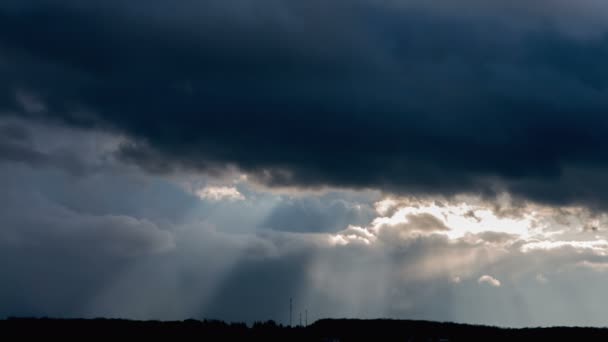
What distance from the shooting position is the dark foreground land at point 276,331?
155m

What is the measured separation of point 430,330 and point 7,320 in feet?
270

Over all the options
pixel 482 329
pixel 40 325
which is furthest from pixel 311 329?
pixel 40 325

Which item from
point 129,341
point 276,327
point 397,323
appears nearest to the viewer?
point 129,341

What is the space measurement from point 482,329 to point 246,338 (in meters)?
51.3

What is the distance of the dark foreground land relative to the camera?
6107 inches

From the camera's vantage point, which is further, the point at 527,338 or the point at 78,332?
the point at 527,338

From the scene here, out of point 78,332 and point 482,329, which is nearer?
point 78,332

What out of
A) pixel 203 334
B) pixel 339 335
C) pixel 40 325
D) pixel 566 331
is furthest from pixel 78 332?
pixel 566 331

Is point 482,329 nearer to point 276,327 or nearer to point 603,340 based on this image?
point 603,340

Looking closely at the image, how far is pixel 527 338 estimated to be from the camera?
17475cm

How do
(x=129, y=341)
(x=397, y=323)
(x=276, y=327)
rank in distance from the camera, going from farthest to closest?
(x=397, y=323) → (x=276, y=327) → (x=129, y=341)

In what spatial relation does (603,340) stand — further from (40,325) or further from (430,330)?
(40,325)

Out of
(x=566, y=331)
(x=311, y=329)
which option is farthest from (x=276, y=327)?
(x=566, y=331)

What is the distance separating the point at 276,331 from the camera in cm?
16638
